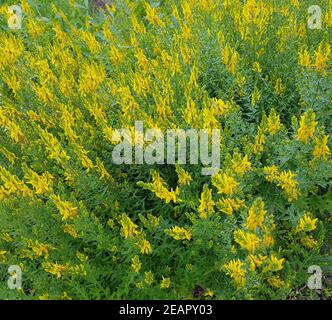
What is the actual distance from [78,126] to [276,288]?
1.55m

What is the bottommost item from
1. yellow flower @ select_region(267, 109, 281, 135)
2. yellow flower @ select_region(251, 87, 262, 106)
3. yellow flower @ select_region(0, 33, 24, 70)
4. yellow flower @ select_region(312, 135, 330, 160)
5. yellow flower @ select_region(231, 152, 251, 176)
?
yellow flower @ select_region(231, 152, 251, 176)

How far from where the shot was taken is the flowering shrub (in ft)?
7.90

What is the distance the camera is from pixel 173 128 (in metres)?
2.65

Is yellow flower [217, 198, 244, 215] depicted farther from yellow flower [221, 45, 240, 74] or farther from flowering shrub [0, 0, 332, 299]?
yellow flower [221, 45, 240, 74]

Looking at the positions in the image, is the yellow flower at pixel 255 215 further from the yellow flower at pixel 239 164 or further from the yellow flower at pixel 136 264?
the yellow flower at pixel 136 264

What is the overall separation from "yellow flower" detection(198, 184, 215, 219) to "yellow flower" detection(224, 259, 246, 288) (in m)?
0.27

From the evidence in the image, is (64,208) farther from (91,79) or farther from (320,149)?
(320,149)

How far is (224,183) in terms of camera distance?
2180mm

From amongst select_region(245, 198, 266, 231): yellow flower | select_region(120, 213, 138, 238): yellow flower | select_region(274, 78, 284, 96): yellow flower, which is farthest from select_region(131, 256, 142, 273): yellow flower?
select_region(274, 78, 284, 96): yellow flower

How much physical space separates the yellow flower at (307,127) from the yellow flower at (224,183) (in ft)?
1.39

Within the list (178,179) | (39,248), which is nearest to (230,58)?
(178,179)

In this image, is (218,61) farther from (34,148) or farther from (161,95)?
(34,148)

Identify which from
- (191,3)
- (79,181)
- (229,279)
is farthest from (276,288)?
(191,3)

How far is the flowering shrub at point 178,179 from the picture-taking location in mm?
2408
